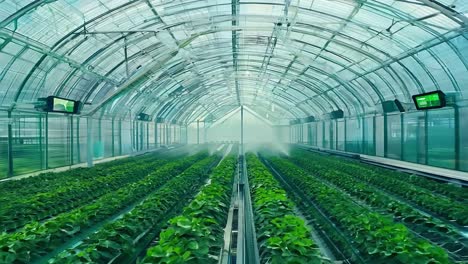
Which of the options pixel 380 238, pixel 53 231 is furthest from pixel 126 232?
pixel 380 238

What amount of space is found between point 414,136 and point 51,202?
1725cm

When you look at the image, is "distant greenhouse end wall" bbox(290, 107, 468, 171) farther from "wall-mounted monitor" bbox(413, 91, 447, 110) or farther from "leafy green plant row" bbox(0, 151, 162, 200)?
"leafy green plant row" bbox(0, 151, 162, 200)

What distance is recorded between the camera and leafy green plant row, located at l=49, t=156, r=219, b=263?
5.12m

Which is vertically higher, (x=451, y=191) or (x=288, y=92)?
(x=288, y=92)

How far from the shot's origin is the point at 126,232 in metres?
6.55

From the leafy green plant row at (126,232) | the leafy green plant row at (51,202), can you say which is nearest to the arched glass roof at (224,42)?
the leafy green plant row at (51,202)

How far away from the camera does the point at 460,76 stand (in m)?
15.3

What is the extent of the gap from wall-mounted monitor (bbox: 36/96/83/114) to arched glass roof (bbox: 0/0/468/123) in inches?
41.7

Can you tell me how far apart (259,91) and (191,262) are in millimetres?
37530

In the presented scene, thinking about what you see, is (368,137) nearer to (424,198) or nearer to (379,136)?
(379,136)

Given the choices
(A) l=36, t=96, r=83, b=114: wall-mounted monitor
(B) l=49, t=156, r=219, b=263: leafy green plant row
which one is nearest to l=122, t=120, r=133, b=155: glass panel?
(A) l=36, t=96, r=83, b=114: wall-mounted monitor

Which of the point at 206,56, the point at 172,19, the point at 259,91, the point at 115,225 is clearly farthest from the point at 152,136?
the point at 115,225

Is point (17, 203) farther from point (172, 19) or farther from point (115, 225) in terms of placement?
point (172, 19)

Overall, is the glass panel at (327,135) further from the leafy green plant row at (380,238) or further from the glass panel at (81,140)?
the leafy green plant row at (380,238)
